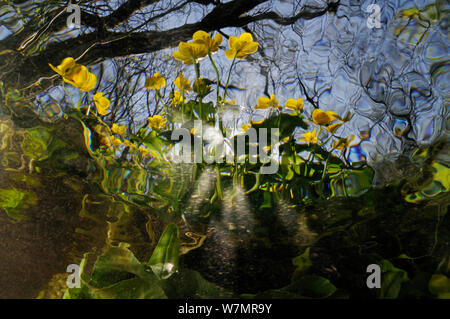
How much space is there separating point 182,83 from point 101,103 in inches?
3.9

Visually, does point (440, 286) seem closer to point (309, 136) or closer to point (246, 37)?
point (309, 136)

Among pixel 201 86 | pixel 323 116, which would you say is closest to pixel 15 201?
pixel 201 86

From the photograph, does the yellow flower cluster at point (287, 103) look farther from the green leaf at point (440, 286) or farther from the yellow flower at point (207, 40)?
the green leaf at point (440, 286)

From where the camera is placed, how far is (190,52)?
264 mm

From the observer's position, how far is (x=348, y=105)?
0.26 metres

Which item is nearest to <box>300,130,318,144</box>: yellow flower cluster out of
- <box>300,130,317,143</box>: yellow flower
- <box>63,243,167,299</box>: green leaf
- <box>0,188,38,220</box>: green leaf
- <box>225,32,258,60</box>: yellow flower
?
<box>300,130,317,143</box>: yellow flower

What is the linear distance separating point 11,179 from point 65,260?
0.43ft

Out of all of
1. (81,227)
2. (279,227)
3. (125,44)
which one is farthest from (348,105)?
(81,227)

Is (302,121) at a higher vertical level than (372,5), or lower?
lower

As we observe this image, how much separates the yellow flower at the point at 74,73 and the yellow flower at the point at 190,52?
11 cm

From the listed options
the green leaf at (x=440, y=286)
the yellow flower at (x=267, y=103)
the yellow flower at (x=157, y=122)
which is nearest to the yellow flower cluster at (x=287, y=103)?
the yellow flower at (x=267, y=103)

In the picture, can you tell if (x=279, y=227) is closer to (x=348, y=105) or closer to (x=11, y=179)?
(x=348, y=105)

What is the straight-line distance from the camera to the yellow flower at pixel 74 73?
27cm
